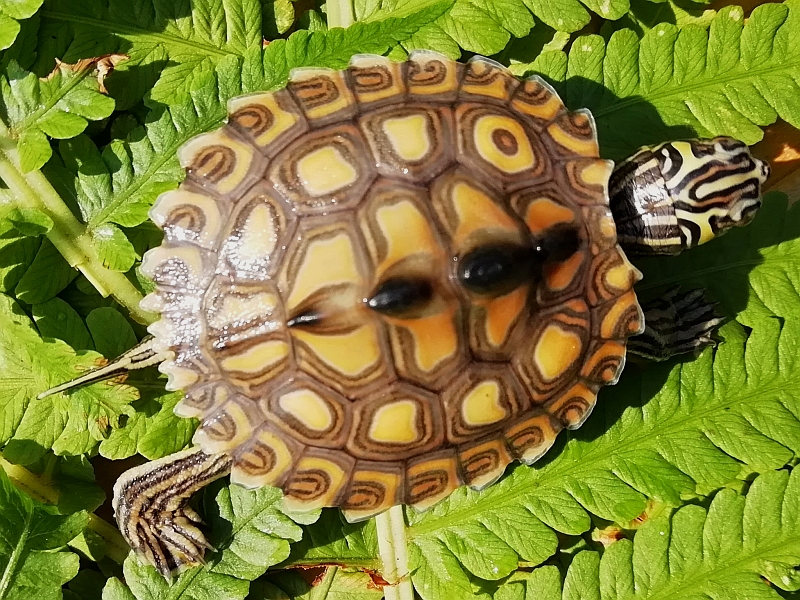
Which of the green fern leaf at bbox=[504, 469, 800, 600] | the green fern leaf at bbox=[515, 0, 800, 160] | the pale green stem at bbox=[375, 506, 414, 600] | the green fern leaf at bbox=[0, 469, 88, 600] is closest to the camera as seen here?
the green fern leaf at bbox=[0, 469, 88, 600]

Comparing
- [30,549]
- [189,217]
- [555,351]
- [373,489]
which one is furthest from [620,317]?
[30,549]

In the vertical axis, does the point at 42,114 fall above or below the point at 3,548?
above

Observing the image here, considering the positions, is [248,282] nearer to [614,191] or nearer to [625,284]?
[625,284]

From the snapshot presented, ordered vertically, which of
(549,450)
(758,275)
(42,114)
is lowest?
(549,450)

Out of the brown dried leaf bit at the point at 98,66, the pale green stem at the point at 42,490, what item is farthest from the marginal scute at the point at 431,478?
the brown dried leaf bit at the point at 98,66

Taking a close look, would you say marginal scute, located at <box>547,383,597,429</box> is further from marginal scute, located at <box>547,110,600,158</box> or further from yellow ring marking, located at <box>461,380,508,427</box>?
marginal scute, located at <box>547,110,600,158</box>

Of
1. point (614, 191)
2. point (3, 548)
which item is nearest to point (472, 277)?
point (614, 191)

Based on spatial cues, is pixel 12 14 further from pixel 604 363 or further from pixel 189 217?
pixel 604 363

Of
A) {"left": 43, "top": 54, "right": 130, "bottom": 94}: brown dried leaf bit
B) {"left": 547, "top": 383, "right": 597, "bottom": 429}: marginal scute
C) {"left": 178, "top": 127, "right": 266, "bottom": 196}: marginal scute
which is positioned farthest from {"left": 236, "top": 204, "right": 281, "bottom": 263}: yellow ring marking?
{"left": 547, "top": 383, "right": 597, "bottom": 429}: marginal scute
